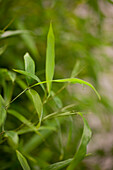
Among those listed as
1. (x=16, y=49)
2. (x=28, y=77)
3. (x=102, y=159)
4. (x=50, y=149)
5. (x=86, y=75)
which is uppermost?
(x=28, y=77)

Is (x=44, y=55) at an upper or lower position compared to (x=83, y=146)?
lower

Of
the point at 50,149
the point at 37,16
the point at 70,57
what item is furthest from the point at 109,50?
the point at 50,149

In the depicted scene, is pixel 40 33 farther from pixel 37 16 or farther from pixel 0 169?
pixel 0 169

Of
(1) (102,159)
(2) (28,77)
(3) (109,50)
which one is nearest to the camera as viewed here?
(2) (28,77)

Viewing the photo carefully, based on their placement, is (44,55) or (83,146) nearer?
(83,146)

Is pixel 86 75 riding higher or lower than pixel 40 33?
lower

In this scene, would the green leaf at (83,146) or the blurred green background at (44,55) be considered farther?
the blurred green background at (44,55)

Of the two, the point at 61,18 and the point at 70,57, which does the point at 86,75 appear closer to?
the point at 70,57

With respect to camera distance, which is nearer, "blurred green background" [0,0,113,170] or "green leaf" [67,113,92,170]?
"green leaf" [67,113,92,170]

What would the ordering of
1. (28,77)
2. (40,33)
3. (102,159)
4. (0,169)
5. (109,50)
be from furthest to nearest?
(109,50)
(102,159)
(40,33)
(0,169)
(28,77)

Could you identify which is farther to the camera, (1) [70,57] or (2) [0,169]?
(1) [70,57]
